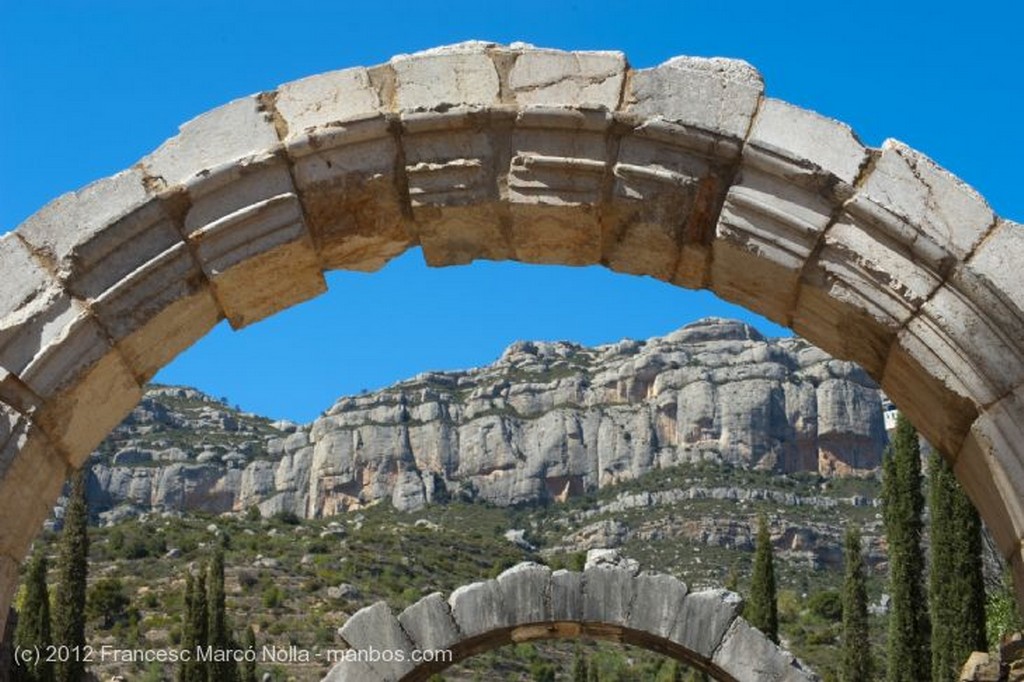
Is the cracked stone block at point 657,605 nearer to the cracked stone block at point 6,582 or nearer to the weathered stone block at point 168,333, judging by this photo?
the weathered stone block at point 168,333

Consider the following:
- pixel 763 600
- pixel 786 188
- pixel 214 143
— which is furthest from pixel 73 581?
pixel 786 188

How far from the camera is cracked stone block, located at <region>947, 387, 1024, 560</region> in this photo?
6082 mm

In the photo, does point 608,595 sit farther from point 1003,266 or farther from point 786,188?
point 1003,266

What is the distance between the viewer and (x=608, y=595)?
16500 mm

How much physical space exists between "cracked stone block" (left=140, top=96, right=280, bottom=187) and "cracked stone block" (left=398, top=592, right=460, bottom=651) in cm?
1002

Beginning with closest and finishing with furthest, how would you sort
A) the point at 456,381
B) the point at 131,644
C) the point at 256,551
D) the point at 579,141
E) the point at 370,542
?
the point at 579,141 < the point at 131,644 < the point at 256,551 < the point at 370,542 < the point at 456,381

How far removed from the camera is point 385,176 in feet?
21.7

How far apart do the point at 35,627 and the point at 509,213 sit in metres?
30.4

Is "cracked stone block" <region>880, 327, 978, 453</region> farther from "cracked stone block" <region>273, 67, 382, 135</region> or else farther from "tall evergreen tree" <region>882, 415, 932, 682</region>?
"tall evergreen tree" <region>882, 415, 932, 682</region>

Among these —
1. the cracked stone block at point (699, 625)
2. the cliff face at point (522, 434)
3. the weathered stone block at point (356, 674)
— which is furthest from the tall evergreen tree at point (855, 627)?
the cliff face at point (522, 434)

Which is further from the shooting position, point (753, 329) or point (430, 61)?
point (753, 329)

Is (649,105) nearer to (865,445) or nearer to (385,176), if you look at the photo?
(385,176)

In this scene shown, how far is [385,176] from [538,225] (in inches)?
28.5

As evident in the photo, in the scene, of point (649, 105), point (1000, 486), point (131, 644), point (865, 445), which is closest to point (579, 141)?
point (649, 105)
